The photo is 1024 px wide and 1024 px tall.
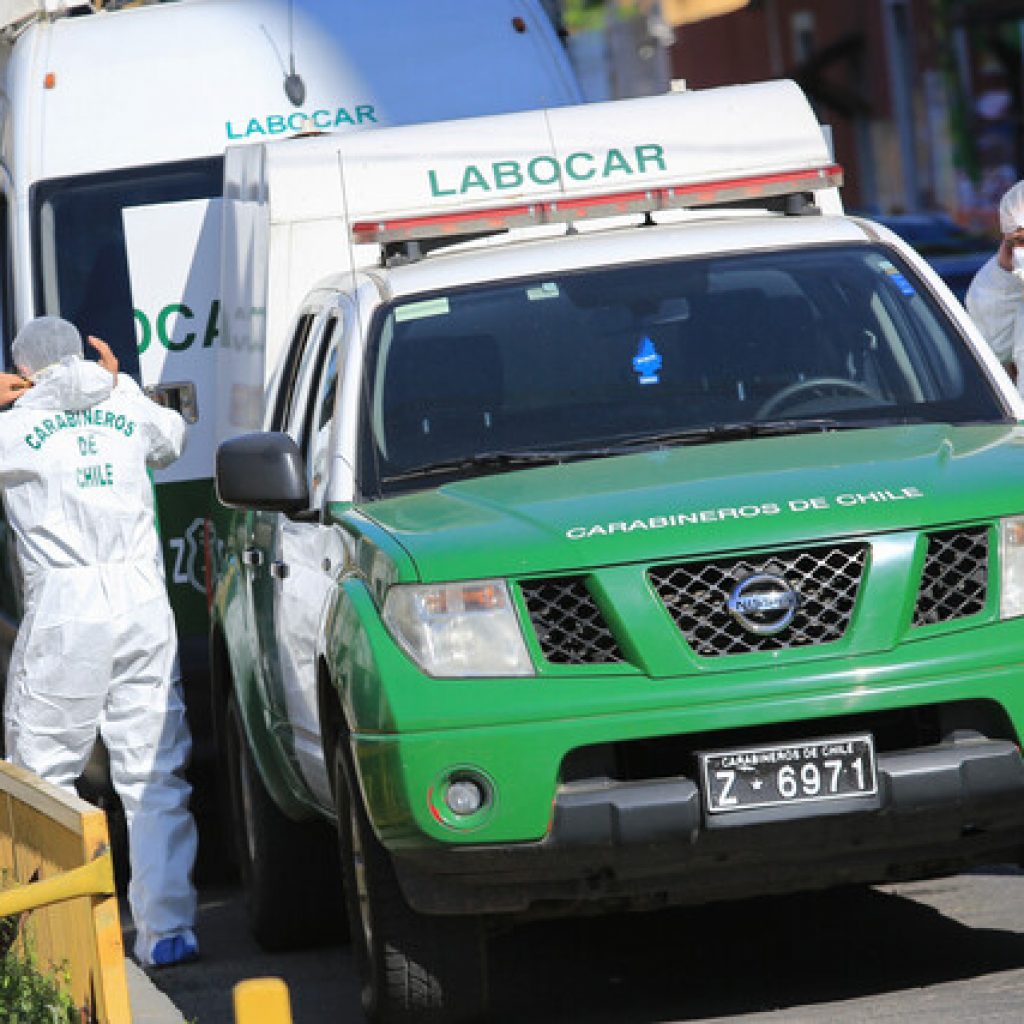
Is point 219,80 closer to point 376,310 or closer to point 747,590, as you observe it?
point 376,310

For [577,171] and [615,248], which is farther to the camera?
[577,171]

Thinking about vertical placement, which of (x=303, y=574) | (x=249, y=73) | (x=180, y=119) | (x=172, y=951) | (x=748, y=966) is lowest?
(x=172, y=951)

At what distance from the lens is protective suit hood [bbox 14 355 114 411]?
8.66m

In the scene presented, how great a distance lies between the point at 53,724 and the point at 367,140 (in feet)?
7.06

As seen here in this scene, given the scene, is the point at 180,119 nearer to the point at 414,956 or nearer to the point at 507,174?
the point at 507,174

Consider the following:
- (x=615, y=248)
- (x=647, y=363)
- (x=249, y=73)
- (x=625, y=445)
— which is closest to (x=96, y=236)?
(x=249, y=73)

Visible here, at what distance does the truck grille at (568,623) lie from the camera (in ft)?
20.8

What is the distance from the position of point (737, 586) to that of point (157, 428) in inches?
124

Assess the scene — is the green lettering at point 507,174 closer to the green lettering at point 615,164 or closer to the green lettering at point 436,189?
the green lettering at point 436,189

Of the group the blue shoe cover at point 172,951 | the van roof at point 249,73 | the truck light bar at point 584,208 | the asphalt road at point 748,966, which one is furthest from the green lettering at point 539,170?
the blue shoe cover at point 172,951

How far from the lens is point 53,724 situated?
881 cm

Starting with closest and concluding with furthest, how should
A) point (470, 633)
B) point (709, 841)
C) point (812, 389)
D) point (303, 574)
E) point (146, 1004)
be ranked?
point (709, 841)
point (470, 633)
point (146, 1004)
point (812, 389)
point (303, 574)

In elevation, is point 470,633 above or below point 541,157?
below

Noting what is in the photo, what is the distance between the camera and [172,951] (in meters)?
8.62
